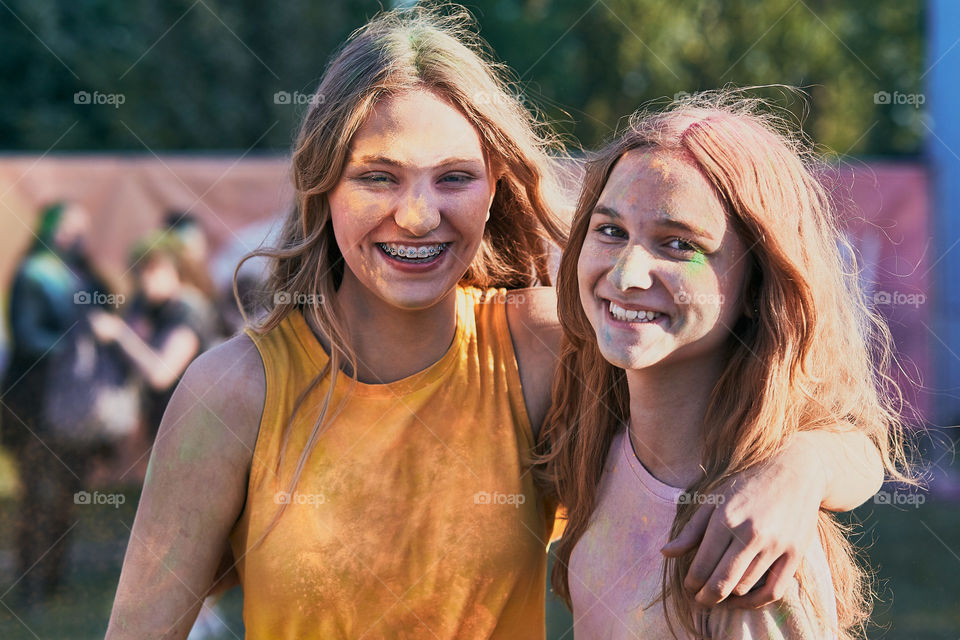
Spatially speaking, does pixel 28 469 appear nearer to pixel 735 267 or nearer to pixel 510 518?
pixel 510 518

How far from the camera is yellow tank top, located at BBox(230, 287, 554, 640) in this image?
2.34 meters

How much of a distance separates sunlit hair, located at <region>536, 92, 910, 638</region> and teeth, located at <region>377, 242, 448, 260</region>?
0.99ft

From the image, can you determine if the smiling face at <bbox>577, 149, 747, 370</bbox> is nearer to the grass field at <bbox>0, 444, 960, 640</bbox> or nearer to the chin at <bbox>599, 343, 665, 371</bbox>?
the chin at <bbox>599, 343, 665, 371</bbox>

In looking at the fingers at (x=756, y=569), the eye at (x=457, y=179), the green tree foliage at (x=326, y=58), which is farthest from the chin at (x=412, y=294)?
the green tree foliage at (x=326, y=58)

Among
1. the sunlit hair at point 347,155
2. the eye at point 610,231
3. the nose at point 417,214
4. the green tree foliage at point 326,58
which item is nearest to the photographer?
the eye at point 610,231

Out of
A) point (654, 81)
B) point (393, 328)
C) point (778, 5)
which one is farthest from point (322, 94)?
point (778, 5)

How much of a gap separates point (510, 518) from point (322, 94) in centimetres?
111

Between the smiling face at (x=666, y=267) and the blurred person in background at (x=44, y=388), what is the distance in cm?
463

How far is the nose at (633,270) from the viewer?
1969mm

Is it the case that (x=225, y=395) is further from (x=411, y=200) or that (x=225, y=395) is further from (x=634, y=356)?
(x=634, y=356)

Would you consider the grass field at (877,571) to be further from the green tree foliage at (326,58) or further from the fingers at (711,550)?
the green tree foliage at (326,58)

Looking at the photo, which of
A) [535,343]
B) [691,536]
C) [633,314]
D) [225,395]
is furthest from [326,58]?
[691,536]

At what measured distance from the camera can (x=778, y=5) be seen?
1891cm

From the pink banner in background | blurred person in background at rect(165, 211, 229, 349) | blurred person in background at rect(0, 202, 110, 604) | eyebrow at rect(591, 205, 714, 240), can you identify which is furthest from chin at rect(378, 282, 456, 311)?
the pink banner in background
